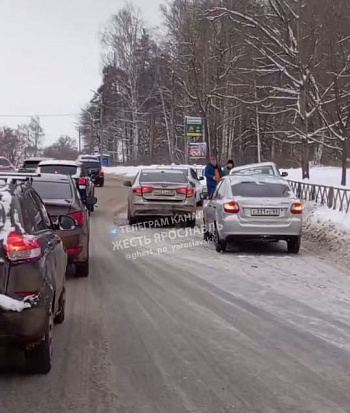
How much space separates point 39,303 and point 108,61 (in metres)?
64.1

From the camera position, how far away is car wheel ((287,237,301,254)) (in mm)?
13009

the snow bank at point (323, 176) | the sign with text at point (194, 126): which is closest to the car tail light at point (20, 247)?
the snow bank at point (323, 176)

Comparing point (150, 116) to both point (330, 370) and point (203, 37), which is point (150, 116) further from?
point (330, 370)

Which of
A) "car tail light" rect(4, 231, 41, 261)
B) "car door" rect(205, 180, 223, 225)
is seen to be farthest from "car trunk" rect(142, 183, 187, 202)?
"car tail light" rect(4, 231, 41, 261)

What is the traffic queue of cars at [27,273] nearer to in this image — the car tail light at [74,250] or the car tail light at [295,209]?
the car tail light at [74,250]

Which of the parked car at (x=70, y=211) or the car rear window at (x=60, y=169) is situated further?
the car rear window at (x=60, y=169)

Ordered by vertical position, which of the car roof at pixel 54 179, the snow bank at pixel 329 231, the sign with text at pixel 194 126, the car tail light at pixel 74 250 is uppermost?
the sign with text at pixel 194 126

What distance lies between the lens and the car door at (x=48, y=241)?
5660 millimetres

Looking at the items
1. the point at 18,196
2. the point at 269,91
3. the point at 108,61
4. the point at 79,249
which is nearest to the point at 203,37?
the point at 269,91

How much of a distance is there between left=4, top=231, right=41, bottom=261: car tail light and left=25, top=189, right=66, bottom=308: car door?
29 cm

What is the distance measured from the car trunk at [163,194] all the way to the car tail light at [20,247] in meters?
12.6

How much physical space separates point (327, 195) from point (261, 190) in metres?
5.46

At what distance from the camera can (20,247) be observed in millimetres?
5098

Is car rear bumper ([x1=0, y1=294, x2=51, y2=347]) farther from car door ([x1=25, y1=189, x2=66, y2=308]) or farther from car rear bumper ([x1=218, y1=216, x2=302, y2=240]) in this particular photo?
car rear bumper ([x1=218, y1=216, x2=302, y2=240])
